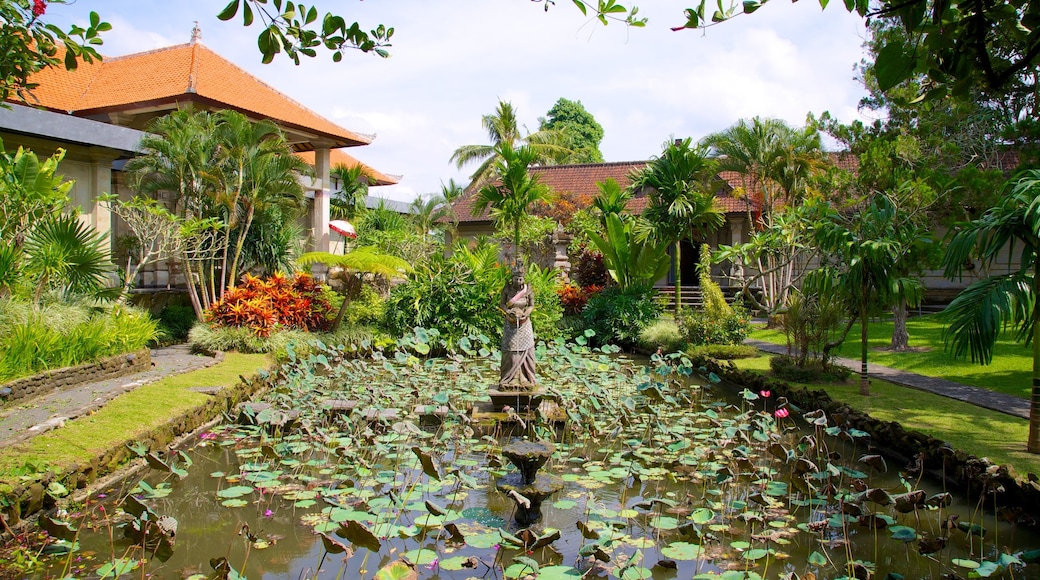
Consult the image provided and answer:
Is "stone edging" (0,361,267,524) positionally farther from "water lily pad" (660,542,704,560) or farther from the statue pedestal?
"water lily pad" (660,542,704,560)

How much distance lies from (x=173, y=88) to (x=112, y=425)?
1219cm

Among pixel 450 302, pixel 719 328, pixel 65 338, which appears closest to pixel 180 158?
pixel 65 338

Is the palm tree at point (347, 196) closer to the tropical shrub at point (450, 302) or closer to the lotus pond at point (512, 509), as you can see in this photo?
the tropical shrub at point (450, 302)

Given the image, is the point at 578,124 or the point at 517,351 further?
the point at 578,124

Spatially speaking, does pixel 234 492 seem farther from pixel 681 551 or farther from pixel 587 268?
pixel 587 268

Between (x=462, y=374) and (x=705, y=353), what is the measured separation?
15.0ft

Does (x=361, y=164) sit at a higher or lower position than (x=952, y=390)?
higher

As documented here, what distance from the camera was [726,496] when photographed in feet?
19.5

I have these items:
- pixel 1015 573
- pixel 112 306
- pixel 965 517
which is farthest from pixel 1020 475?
pixel 112 306

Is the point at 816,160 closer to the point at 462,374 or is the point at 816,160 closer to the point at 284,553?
the point at 462,374

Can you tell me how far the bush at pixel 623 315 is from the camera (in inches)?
634

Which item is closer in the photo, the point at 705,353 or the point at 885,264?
the point at 885,264

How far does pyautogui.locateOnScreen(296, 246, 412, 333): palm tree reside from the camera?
14773mm

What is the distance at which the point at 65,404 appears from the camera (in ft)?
25.4
